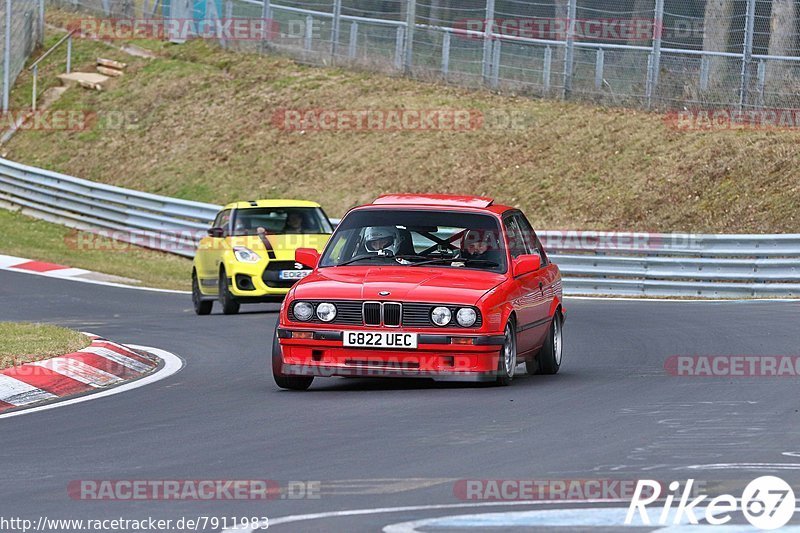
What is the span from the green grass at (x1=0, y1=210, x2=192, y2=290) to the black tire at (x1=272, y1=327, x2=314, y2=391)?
14135 millimetres

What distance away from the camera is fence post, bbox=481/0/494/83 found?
33.5 meters

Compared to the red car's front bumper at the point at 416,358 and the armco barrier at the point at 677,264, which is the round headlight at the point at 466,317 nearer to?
the red car's front bumper at the point at 416,358

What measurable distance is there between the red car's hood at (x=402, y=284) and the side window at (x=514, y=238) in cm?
56

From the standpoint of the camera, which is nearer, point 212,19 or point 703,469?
point 703,469

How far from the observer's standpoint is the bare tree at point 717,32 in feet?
96.8

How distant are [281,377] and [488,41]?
2408 centimetres

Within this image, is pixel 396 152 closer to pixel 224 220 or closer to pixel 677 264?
pixel 677 264

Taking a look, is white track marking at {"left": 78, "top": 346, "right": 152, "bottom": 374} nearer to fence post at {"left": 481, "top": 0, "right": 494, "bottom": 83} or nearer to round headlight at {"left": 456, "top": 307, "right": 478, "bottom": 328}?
round headlight at {"left": 456, "top": 307, "right": 478, "bottom": 328}

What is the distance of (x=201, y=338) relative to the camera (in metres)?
16.0

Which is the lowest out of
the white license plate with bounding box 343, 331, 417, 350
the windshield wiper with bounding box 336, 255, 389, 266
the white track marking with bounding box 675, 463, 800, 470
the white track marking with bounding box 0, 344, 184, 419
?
the white track marking with bounding box 0, 344, 184, 419

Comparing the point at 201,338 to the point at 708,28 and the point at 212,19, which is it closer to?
the point at 708,28

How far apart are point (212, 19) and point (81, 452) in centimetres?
3693

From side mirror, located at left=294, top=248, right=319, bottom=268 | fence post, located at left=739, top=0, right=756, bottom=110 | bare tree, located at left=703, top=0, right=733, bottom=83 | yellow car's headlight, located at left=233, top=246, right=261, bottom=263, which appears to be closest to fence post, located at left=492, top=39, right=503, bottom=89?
bare tree, located at left=703, top=0, right=733, bottom=83

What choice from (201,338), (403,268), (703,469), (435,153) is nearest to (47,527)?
(703,469)
